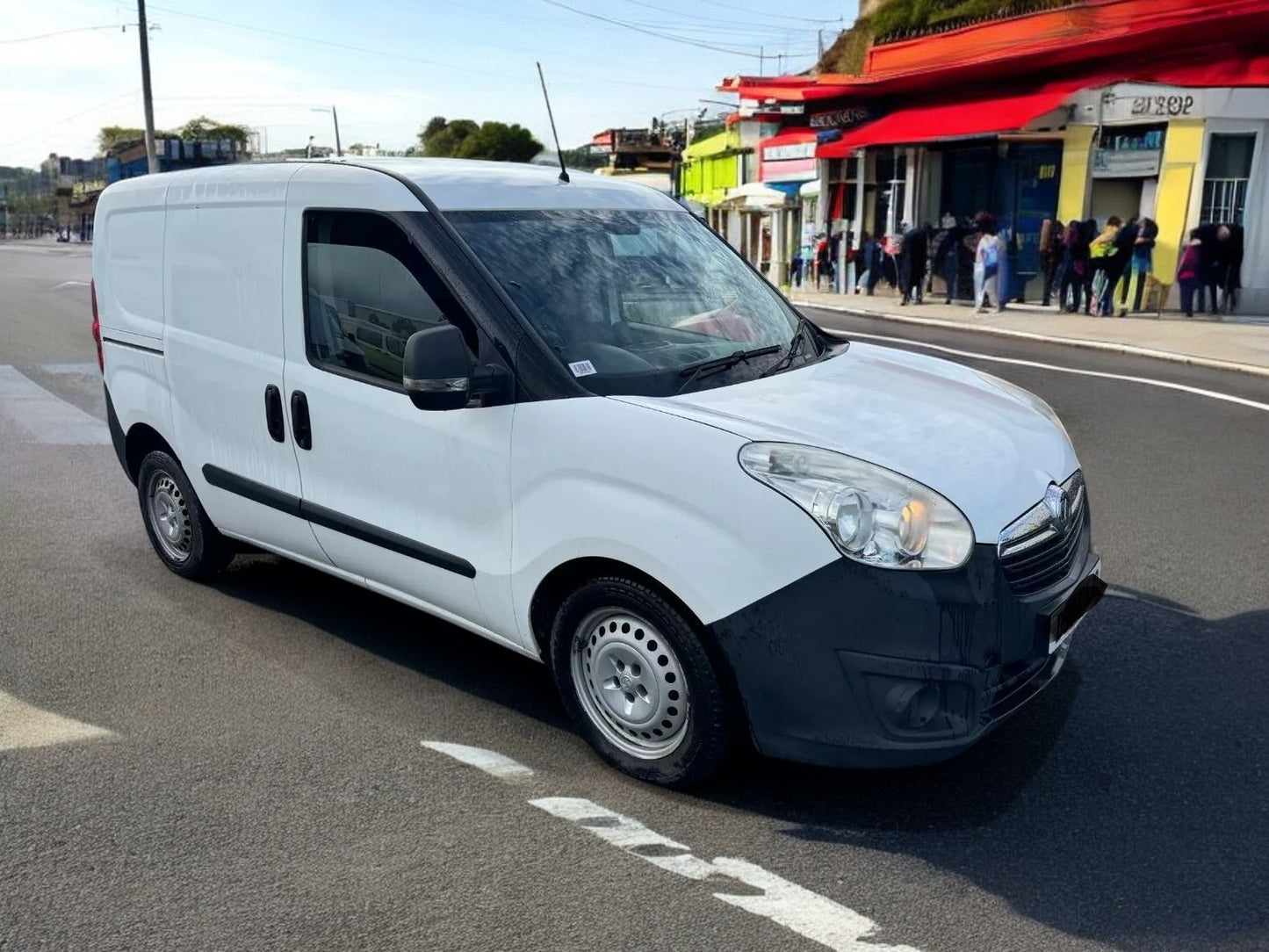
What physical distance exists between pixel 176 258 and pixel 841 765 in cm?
362

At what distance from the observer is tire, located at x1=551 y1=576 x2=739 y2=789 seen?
348cm

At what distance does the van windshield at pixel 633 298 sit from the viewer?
3928 mm

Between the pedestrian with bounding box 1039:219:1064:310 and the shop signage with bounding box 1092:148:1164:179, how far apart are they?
46.2 inches

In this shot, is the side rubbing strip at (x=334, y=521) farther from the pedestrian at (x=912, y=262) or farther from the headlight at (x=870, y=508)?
the pedestrian at (x=912, y=262)

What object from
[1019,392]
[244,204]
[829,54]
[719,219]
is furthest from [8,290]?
[829,54]

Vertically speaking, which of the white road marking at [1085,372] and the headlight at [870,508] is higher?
the headlight at [870,508]

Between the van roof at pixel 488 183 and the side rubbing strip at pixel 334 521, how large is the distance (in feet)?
3.91

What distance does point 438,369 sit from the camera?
3.70m

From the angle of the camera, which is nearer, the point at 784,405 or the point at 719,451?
the point at 719,451

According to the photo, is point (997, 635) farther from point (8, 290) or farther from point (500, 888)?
point (8, 290)

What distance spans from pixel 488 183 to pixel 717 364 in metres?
1.09

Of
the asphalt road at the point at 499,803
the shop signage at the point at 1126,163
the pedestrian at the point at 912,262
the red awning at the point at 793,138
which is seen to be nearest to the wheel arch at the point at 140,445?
the asphalt road at the point at 499,803

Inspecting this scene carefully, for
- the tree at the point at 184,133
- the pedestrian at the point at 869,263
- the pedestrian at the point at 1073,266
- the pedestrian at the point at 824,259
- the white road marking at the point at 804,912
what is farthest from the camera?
the tree at the point at 184,133

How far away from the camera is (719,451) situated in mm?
3379
